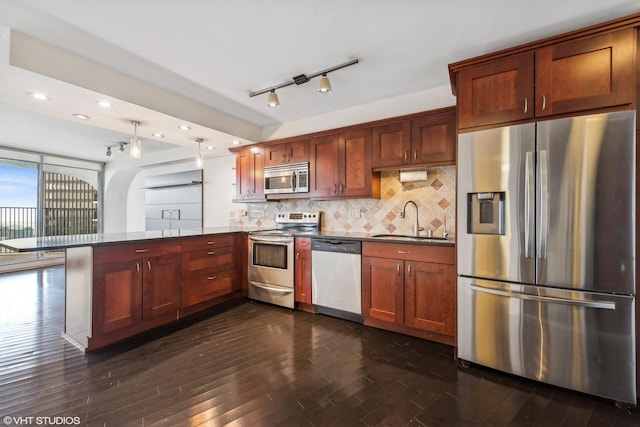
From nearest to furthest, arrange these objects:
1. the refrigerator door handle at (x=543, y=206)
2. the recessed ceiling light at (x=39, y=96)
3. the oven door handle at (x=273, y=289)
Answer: the refrigerator door handle at (x=543, y=206) < the recessed ceiling light at (x=39, y=96) < the oven door handle at (x=273, y=289)

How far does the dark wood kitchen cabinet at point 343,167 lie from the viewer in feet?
10.9

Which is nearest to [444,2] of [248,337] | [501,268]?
[501,268]

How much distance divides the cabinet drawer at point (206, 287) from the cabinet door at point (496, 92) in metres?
3.11

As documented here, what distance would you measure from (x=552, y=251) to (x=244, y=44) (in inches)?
106

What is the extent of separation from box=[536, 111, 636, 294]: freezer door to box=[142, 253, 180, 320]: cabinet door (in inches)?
129

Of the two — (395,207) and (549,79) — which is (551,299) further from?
(395,207)

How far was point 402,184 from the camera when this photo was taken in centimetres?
335

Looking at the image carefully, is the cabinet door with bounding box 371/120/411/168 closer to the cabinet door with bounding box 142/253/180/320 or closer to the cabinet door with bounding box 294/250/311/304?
the cabinet door with bounding box 294/250/311/304

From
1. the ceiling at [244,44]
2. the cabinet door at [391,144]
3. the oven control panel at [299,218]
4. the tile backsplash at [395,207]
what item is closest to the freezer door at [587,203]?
the ceiling at [244,44]

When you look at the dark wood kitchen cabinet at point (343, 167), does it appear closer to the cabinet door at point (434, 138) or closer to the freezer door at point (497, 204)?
the cabinet door at point (434, 138)

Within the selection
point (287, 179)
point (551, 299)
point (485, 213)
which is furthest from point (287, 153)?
point (551, 299)

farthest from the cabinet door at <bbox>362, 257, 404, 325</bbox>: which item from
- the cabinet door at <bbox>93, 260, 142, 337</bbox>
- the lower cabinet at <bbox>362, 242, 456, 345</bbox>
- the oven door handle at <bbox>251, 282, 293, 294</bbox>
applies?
the cabinet door at <bbox>93, 260, 142, 337</bbox>

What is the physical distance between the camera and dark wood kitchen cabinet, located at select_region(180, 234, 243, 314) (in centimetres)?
320

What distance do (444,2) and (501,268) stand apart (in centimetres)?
184
